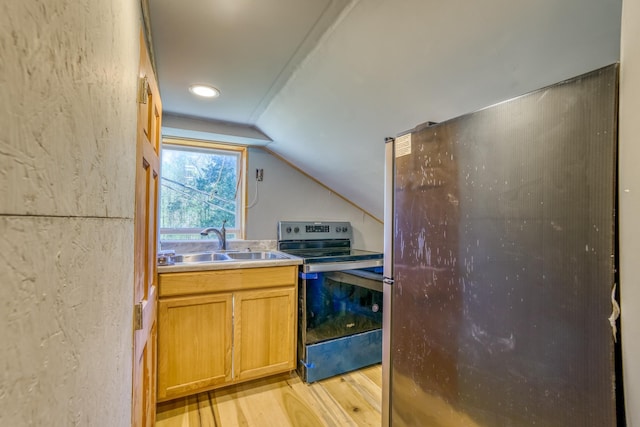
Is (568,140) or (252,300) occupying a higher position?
(568,140)

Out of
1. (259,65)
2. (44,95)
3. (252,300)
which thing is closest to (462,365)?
(44,95)

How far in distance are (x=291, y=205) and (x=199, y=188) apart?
2.83 ft

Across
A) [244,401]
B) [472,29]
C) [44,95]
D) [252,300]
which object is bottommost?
[244,401]

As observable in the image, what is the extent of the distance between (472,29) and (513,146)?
63cm

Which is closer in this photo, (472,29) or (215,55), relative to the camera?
(472,29)

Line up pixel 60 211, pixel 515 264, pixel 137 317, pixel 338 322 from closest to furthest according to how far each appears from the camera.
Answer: pixel 60 211 → pixel 515 264 → pixel 137 317 → pixel 338 322

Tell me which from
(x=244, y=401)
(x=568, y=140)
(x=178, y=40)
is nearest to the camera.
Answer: (x=568, y=140)

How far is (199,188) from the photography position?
2.63m

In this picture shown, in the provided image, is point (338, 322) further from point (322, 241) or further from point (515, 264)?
point (515, 264)

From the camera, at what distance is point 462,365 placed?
2.74 feet

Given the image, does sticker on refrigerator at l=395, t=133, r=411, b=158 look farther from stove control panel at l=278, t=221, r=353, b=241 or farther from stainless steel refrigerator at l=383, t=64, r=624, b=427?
stove control panel at l=278, t=221, r=353, b=241

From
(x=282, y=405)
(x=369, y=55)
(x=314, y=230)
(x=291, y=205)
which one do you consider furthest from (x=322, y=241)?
(x=369, y=55)

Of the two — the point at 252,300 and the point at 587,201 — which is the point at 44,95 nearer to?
the point at 587,201

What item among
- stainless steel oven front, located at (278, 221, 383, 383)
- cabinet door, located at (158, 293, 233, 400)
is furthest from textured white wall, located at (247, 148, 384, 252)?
cabinet door, located at (158, 293, 233, 400)
